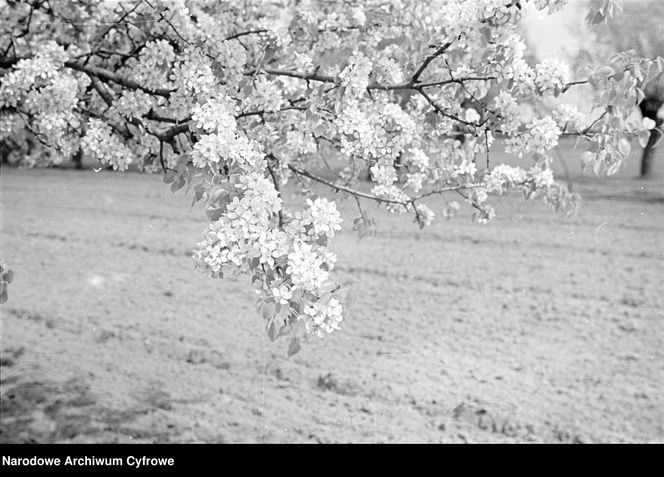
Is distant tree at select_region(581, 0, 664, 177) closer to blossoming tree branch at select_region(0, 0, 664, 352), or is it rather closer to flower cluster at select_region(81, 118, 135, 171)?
blossoming tree branch at select_region(0, 0, 664, 352)

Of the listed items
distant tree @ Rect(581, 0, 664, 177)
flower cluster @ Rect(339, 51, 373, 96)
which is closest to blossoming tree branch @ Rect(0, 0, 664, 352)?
flower cluster @ Rect(339, 51, 373, 96)

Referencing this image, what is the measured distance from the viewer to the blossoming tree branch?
2479 mm

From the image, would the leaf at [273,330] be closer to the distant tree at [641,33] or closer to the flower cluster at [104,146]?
the flower cluster at [104,146]

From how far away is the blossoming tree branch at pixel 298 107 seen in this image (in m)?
2.48

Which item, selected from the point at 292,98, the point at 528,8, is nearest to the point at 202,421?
the point at 292,98

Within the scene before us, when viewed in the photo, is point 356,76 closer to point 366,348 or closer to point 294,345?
point 294,345

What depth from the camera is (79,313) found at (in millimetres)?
7820

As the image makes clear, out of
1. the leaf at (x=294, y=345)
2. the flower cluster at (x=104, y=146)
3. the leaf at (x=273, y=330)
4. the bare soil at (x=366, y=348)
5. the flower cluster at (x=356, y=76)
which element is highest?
the flower cluster at (x=356, y=76)

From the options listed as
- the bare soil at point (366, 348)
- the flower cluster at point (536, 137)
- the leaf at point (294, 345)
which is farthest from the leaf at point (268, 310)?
the flower cluster at point (536, 137)

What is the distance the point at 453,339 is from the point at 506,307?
1294 mm

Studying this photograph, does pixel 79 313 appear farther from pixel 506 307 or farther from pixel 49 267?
pixel 506 307

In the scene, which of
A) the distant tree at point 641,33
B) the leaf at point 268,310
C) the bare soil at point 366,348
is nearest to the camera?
the leaf at point 268,310

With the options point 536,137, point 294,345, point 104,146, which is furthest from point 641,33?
point 294,345

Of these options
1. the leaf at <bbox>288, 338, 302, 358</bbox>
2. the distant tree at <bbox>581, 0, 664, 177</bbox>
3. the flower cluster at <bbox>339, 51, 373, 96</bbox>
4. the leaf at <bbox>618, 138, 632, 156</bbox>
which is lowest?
the leaf at <bbox>288, 338, 302, 358</bbox>
